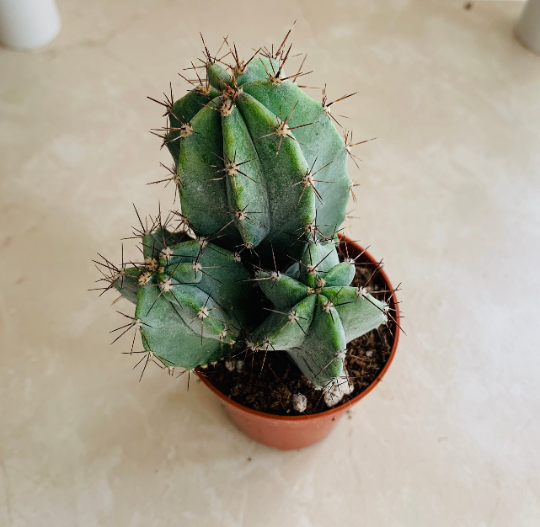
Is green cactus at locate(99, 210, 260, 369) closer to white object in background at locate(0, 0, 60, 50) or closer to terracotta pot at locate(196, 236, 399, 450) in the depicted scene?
terracotta pot at locate(196, 236, 399, 450)

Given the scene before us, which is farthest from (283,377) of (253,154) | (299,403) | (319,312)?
(253,154)

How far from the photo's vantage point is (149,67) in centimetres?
182

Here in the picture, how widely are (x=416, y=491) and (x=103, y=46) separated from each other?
1705 millimetres

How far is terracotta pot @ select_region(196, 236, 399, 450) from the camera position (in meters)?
0.95

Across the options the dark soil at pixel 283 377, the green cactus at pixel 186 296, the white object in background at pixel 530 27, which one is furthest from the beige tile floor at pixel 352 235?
the green cactus at pixel 186 296

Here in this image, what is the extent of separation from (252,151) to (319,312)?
232mm

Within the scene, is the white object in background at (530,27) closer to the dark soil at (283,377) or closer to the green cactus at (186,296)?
the dark soil at (283,377)

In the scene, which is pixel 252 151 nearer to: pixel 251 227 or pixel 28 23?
pixel 251 227

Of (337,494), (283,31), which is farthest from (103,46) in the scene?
(337,494)

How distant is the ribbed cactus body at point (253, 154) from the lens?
0.69 meters

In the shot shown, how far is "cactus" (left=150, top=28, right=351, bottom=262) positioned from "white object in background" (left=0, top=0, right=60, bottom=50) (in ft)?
4.39

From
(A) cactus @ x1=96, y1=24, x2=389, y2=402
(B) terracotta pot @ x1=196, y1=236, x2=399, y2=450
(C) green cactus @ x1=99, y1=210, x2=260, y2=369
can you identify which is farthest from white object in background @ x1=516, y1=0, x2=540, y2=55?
(C) green cactus @ x1=99, y1=210, x2=260, y2=369

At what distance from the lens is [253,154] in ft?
2.33

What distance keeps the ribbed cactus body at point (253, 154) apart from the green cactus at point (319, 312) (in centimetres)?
7
